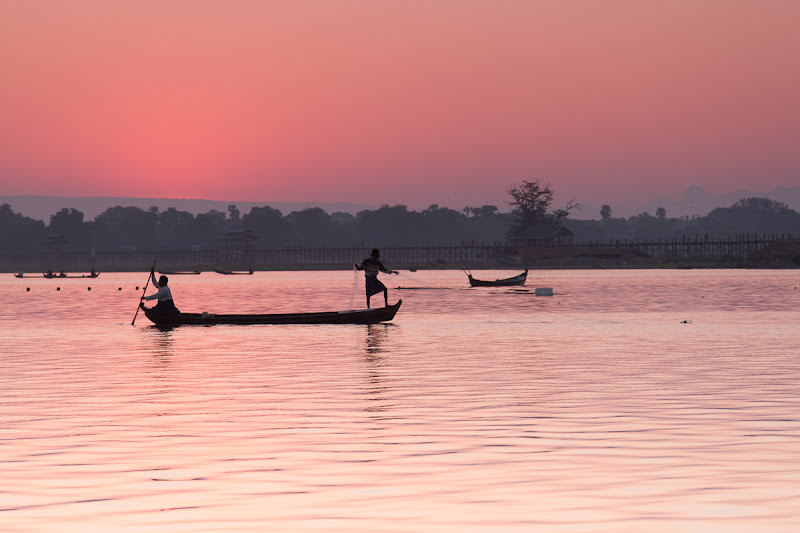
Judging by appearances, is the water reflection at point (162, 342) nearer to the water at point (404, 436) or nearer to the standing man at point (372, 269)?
the water at point (404, 436)

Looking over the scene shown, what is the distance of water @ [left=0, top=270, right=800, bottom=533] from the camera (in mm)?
11008

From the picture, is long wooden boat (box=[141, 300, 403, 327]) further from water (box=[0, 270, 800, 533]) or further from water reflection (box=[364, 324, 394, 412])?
water (box=[0, 270, 800, 533])

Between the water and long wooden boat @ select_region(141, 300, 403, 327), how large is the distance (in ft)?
14.8

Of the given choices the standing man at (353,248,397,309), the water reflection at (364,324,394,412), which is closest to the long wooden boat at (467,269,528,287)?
the water reflection at (364,324,394,412)

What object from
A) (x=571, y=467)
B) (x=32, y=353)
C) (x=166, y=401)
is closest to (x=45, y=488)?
(x=571, y=467)

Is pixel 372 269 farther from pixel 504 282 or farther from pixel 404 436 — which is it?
pixel 504 282

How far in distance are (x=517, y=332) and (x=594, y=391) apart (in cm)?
1898

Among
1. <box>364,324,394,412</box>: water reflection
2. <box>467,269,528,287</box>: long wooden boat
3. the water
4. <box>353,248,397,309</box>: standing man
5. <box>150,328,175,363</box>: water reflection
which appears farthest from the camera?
<box>467,269,528,287</box>: long wooden boat

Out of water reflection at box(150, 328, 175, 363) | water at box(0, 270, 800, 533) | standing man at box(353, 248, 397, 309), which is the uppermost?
standing man at box(353, 248, 397, 309)

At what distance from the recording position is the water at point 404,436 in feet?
36.1

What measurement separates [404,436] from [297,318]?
81.8 feet

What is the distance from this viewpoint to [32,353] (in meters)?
32.5

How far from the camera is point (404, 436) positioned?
16.0 m

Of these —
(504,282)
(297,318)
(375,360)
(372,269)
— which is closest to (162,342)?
(297,318)
